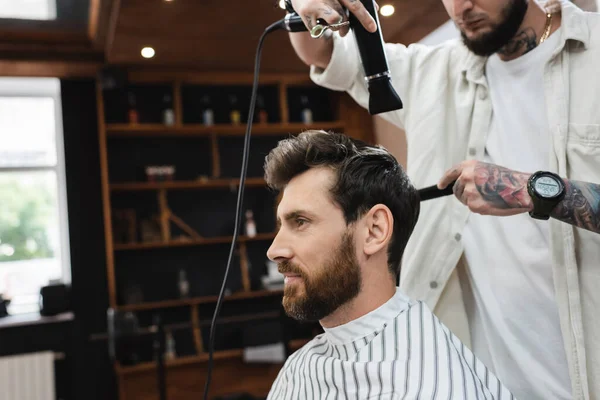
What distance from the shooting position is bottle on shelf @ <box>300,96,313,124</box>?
209 inches

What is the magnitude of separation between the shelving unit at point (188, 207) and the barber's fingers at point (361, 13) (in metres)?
3.84

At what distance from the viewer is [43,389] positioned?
443 centimetres

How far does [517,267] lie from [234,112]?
4064mm

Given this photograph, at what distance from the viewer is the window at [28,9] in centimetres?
379

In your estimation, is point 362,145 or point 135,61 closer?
point 362,145

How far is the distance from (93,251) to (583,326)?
4.27 metres

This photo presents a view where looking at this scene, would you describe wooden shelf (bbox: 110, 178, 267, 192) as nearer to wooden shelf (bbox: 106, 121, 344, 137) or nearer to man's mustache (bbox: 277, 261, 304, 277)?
wooden shelf (bbox: 106, 121, 344, 137)

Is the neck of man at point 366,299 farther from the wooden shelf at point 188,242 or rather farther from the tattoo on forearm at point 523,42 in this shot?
the wooden shelf at point 188,242

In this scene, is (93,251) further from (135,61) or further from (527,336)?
(527,336)

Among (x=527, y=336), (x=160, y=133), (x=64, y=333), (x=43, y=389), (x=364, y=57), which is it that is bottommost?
(x=43, y=389)

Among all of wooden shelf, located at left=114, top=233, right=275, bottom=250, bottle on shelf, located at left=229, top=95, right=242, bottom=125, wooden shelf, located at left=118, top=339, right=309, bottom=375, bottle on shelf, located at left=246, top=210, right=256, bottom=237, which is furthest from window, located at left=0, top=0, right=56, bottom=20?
wooden shelf, located at left=118, top=339, right=309, bottom=375

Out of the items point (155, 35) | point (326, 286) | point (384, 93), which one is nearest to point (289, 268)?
point (326, 286)

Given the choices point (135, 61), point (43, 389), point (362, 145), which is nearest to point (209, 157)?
point (135, 61)

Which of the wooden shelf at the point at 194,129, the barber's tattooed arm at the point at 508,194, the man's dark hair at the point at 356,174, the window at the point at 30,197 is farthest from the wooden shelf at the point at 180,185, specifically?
the barber's tattooed arm at the point at 508,194
